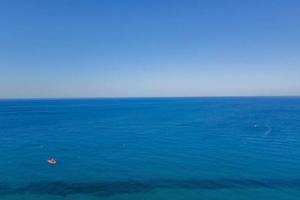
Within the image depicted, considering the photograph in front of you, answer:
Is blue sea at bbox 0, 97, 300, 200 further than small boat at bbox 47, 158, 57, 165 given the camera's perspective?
No

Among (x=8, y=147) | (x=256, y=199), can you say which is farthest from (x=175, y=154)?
(x=8, y=147)

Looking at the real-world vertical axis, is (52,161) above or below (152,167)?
above

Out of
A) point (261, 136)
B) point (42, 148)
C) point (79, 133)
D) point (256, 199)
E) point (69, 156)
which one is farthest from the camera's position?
point (79, 133)

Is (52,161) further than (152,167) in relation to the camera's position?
Yes

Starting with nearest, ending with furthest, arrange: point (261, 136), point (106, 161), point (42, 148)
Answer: point (106, 161) < point (42, 148) < point (261, 136)

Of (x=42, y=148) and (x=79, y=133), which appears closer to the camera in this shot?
(x=42, y=148)

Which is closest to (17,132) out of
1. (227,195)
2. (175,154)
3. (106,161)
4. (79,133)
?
(79,133)

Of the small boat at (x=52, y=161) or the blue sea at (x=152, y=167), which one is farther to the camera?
the small boat at (x=52, y=161)

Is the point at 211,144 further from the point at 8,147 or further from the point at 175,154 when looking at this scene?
the point at 8,147

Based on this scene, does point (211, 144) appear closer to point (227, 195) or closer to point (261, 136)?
point (261, 136)
